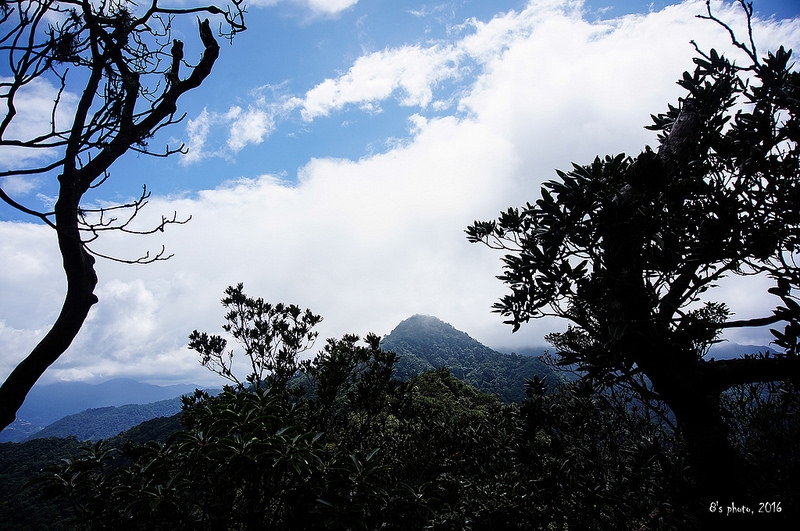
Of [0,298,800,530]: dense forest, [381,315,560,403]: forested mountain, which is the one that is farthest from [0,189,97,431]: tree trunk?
[381,315,560,403]: forested mountain

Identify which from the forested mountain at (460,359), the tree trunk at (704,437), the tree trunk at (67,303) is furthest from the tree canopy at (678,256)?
the forested mountain at (460,359)

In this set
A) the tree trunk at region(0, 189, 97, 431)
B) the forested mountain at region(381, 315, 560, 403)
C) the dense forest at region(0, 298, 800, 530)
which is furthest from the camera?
the forested mountain at region(381, 315, 560, 403)

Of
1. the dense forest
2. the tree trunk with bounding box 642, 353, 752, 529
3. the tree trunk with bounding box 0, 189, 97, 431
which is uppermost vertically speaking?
the tree trunk with bounding box 0, 189, 97, 431

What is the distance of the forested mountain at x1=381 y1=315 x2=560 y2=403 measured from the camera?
5634 centimetres

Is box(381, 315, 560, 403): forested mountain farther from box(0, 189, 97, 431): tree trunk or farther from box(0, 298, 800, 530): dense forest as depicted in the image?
box(0, 189, 97, 431): tree trunk

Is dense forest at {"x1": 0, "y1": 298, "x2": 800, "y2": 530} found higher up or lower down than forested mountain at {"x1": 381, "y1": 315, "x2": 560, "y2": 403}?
higher up

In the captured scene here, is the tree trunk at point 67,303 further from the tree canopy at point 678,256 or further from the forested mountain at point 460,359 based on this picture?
the forested mountain at point 460,359

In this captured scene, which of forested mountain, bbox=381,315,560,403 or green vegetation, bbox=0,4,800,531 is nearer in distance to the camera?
green vegetation, bbox=0,4,800,531

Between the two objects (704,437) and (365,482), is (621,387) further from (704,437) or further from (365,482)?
(365,482)

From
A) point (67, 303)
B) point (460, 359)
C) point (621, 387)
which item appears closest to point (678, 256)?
point (621, 387)

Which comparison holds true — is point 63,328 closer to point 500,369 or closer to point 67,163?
point 67,163

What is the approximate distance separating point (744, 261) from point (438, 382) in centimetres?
2696

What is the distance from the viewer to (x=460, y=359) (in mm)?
102250

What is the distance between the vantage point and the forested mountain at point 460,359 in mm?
56344
